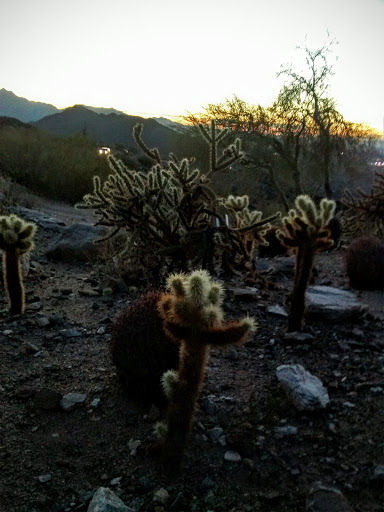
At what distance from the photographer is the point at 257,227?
768cm

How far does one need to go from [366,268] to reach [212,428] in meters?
4.56

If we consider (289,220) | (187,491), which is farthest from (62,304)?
(187,491)

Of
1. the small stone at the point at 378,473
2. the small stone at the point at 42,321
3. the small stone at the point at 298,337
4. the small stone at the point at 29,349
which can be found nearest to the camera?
the small stone at the point at 378,473

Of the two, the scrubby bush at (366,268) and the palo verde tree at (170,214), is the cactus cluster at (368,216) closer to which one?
the scrubby bush at (366,268)

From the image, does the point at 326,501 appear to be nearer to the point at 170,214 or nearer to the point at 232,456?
the point at 232,456

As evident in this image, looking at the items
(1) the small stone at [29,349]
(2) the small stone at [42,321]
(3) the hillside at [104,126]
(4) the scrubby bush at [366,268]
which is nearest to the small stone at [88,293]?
(2) the small stone at [42,321]

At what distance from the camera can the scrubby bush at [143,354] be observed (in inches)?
176

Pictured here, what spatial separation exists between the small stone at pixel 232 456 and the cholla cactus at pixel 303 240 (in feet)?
7.29

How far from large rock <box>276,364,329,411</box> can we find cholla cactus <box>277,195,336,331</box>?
3.60 ft

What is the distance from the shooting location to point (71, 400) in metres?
4.62

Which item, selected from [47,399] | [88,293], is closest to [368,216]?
[88,293]

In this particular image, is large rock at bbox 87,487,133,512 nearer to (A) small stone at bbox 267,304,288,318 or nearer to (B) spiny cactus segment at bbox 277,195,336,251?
(B) spiny cactus segment at bbox 277,195,336,251

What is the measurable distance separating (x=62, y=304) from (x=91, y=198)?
1434 mm

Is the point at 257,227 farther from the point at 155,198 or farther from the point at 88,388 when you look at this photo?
the point at 88,388
